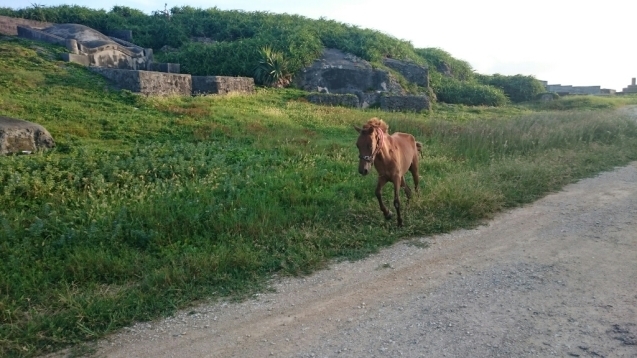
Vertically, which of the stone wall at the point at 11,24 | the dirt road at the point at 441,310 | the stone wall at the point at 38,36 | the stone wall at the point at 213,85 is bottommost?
the dirt road at the point at 441,310

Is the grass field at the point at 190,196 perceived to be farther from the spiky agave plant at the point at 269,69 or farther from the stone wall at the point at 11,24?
the spiky agave plant at the point at 269,69

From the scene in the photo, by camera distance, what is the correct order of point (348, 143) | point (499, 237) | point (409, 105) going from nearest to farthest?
point (499, 237) < point (348, 143) < point (409, 105)

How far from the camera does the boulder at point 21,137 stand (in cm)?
805

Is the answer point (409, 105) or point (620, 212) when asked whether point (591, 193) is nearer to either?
point (620, 212)

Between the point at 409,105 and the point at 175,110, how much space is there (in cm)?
990

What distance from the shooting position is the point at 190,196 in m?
6.70

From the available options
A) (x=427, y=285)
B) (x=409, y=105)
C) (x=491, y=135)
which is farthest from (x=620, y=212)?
(x=409, y=105)

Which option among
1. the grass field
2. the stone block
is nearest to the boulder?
the grass field

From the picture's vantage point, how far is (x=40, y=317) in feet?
13.1

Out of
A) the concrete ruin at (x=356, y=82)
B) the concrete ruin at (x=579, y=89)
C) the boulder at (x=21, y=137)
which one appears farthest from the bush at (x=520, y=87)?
the boulder at (x=21, y=137)

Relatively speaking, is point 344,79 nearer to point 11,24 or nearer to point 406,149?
point 11,24

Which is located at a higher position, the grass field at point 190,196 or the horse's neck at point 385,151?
the horse's neck at point 385,151

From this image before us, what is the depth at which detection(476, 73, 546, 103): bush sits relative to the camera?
31.9 metres

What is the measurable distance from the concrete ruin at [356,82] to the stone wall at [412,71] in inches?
81.8
